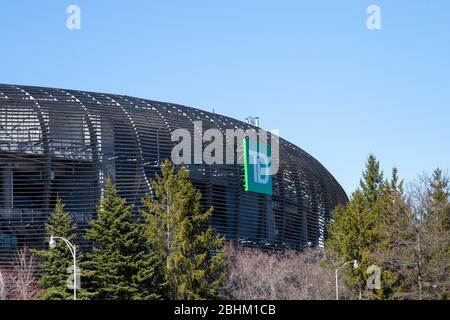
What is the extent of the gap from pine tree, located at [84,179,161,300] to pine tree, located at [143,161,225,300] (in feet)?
4.63

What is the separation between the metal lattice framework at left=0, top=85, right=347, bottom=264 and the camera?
2478 inches

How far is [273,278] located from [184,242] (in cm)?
1071

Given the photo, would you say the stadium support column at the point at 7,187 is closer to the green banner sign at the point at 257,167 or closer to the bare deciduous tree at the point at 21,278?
the bare deciduous tree at the point at 21,278

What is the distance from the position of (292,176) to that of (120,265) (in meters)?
33.1

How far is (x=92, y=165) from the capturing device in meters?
64.6

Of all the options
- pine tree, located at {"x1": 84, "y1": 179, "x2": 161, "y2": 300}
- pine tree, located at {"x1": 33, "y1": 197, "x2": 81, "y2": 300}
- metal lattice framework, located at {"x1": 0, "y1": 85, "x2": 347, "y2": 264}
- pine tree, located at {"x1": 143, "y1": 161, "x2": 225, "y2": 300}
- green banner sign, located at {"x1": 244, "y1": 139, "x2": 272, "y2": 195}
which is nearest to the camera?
pine tree, located at {"x1": 33, "y1": 197, "x2": 81, "y2": 300}

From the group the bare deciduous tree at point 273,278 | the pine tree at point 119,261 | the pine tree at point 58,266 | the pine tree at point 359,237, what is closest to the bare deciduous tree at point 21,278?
the pine tree at point 58,266

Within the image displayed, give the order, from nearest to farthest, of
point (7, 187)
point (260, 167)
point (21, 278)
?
point (21, 278)
point (7, 187)
point (260, 167)

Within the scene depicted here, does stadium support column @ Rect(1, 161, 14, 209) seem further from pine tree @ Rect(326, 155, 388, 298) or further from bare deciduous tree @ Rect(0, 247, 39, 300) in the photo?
pine tree @ Rect(326, 155, 388, 298)

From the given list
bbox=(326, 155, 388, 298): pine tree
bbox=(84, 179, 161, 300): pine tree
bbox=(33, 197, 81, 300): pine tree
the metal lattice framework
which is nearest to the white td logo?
the metal lattice framework

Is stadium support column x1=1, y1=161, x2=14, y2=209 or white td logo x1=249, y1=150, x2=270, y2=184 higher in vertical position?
white td logo x1=249, y1=150, x2=270, y2=184

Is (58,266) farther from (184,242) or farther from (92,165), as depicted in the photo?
(92,165)

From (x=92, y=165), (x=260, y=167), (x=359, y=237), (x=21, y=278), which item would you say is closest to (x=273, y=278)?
(x=359, y=237)
